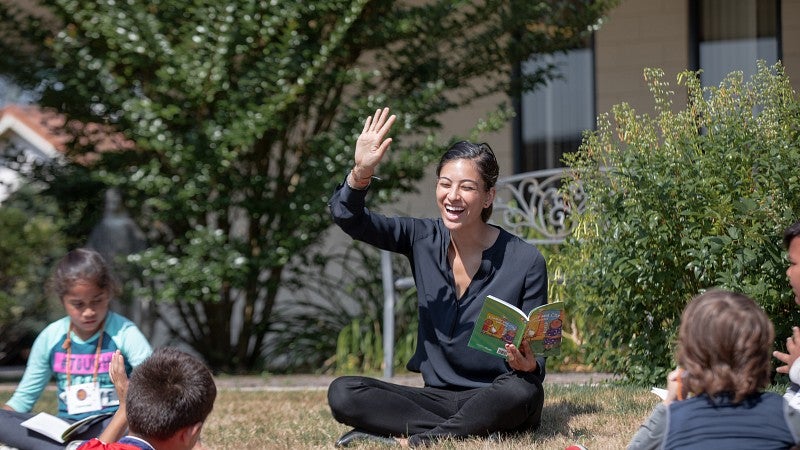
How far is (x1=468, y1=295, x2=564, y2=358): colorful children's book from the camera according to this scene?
14.3 feet

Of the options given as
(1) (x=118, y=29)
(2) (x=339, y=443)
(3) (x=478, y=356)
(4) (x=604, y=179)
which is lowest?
(2) (x=339, y=443)

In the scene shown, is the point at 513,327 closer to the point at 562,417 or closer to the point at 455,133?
the point at 562,417

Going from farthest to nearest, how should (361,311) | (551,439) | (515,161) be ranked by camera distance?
(515,161), (361,311), (551,439)

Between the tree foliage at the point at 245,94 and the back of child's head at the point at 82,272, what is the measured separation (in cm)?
279

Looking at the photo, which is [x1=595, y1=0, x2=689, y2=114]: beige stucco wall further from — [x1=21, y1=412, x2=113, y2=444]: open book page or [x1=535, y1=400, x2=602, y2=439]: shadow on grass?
[x1=21, y1=412, x2=113, y2=444]: open book page

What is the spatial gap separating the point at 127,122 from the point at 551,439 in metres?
4.53

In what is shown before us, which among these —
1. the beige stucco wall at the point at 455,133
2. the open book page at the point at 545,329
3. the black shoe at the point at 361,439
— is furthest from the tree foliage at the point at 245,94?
the open book page at the point at 545,329

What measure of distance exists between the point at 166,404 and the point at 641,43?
8.06 meters

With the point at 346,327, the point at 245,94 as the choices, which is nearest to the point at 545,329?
the point at 245,94

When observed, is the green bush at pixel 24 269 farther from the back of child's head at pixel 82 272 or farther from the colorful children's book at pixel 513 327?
the colorful children's book at pixel 513 327

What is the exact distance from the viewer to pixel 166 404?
3.20 metres

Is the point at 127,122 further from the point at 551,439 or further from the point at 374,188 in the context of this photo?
the point at 551,439

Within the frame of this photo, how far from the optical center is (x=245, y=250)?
8.15m

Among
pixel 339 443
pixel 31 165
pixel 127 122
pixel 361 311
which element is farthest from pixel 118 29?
pixel 339 443
